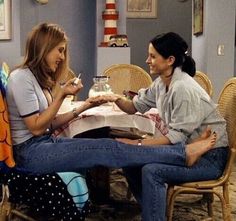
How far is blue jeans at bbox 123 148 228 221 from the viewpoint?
190 centimetres

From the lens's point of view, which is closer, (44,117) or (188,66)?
(44,117)

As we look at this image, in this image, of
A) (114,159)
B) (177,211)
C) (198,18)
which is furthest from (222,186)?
→ (198,18)

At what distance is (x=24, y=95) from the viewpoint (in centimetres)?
190

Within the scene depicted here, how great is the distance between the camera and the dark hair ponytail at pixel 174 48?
2.12 m

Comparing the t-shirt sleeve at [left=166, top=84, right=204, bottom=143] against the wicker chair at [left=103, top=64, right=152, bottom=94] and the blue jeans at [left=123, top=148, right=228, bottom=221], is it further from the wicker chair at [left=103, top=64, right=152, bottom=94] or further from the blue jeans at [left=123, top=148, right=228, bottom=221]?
the wicker chair at [left=103, top=64, right=152, bottom=94]

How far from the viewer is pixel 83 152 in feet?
6.26

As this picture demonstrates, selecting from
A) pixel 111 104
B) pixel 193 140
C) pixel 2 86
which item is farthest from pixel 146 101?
pixel 2 86

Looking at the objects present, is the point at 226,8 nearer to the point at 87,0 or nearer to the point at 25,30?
the point at 87,0

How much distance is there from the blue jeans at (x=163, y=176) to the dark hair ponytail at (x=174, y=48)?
426mm

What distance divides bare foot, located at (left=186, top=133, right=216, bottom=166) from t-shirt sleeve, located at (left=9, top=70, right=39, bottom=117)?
675 mm

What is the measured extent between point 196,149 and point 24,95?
76cm

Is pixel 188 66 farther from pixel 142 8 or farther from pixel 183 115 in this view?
pixel 142 8

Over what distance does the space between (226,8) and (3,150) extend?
352cm

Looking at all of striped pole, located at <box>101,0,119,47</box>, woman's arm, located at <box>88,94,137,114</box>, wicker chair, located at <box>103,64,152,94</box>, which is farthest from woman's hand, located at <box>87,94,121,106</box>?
striped pole, located at <box>101,0,119,47</box>
